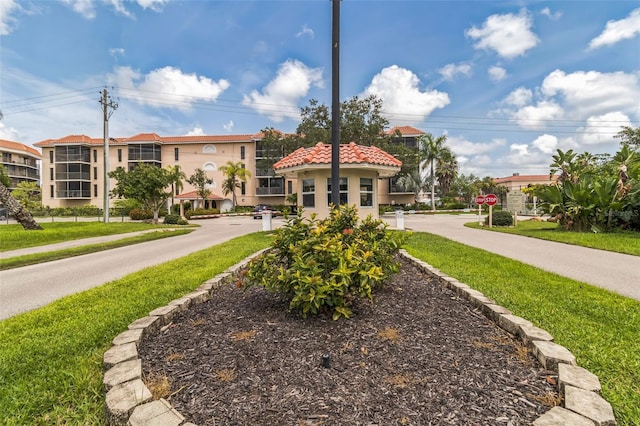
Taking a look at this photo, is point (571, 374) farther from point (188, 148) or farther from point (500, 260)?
point (188, 148)

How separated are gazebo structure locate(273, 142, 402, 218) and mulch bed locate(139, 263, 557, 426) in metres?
8.03

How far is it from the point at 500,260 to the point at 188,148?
44.5 m

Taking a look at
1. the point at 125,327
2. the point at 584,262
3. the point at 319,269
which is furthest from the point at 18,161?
the point at 584,262

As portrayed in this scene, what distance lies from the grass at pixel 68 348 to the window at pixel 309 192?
670 cm

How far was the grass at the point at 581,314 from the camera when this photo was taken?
7.02ft

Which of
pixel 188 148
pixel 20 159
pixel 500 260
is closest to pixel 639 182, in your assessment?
pixel 500 260

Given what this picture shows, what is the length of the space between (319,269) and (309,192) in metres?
9.13

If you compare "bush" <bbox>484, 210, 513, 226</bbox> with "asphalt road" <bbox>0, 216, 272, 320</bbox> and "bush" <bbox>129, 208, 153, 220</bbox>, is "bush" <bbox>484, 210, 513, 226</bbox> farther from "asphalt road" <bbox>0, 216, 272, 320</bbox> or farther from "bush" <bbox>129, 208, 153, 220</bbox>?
"bush" <bbox>129, 208, 153, 220</bbox>

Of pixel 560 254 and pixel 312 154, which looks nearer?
pixel 560 254

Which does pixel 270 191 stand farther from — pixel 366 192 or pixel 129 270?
pixel 129 270

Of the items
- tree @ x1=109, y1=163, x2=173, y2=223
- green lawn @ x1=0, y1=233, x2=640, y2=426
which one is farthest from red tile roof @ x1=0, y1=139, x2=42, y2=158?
green lawn @ x1=0, y1=233, x2=640, y2=426

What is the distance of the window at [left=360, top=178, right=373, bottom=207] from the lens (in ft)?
39.0

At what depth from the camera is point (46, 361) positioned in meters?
2.60

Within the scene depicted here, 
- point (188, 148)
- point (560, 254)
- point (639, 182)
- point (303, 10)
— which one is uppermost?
point (188, 148)
